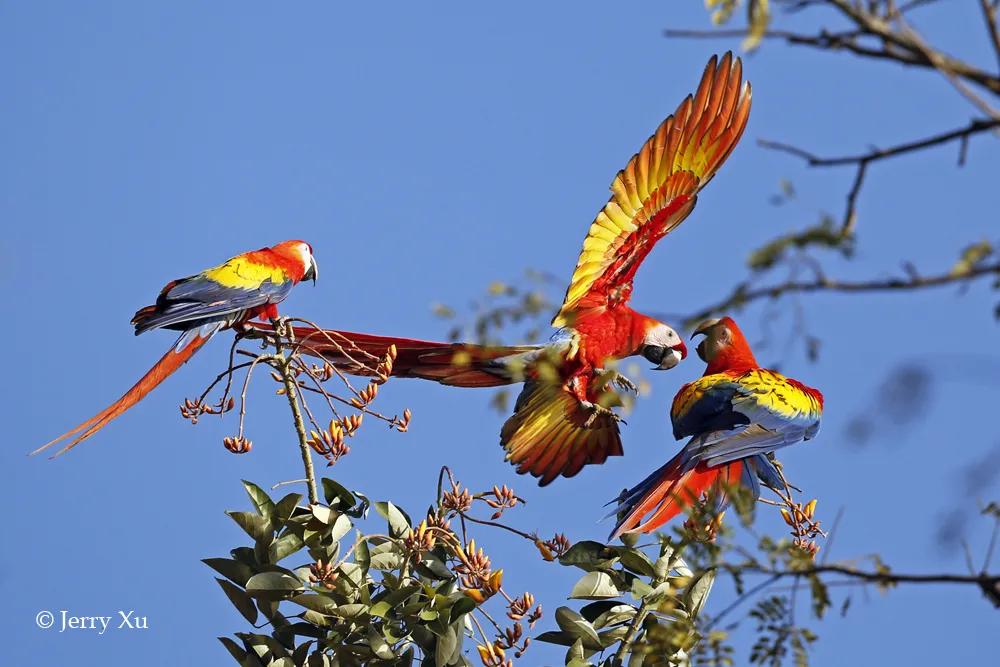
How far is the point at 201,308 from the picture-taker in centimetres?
376

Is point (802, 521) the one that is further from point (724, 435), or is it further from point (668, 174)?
point (668, 174)

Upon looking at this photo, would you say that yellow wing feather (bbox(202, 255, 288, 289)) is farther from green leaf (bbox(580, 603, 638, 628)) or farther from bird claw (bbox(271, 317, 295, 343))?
green leaf (bbox(580, 603, 638, 628))

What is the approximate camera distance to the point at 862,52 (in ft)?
4.45

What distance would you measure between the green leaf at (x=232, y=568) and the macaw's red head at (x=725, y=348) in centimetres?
166

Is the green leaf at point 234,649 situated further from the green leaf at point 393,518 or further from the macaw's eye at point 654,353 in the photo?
the macaw's eye at point 654,353

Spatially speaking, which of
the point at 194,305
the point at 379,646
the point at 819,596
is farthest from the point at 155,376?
the point at 819,596

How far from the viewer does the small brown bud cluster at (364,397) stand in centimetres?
326

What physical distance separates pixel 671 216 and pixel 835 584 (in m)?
2.69

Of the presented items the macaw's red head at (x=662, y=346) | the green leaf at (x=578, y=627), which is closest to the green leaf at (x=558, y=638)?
the green leaf at (x=578, y=627)

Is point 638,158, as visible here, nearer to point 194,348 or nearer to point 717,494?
point 717,494

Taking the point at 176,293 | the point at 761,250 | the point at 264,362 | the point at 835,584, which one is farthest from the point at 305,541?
the point at 761,250

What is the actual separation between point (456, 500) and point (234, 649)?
64 cm

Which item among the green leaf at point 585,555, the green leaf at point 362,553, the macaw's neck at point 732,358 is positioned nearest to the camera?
the green leaf at point 362,553

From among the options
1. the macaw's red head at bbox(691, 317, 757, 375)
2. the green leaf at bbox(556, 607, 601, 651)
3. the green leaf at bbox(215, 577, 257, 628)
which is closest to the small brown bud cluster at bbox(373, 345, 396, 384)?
the green leaf at bbox(215, 577, 257, 628)
